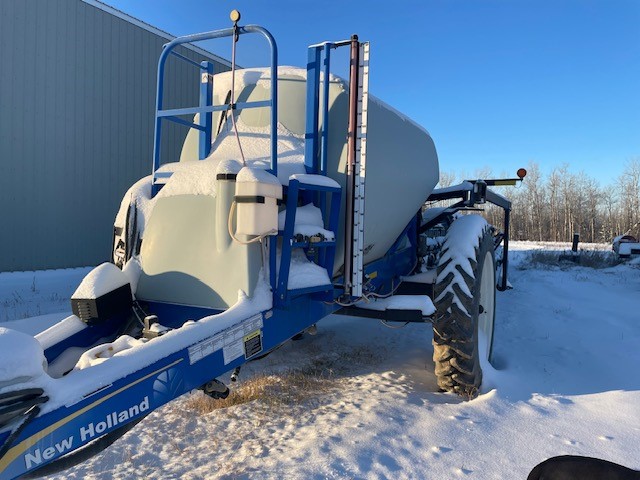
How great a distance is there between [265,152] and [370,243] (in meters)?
1.14

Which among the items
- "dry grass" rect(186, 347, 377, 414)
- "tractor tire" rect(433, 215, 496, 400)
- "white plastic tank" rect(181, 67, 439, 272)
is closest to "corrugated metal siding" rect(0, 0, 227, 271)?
"white plastic tank" rect(181, 67, 439, 272)

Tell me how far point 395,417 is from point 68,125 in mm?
9269

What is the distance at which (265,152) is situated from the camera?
10.7ft

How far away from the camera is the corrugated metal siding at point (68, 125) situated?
8.57m

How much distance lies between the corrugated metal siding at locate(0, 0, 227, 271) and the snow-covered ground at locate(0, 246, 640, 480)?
4641 mm

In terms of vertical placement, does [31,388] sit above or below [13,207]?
below

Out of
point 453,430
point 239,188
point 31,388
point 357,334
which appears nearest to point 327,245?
point 239,188

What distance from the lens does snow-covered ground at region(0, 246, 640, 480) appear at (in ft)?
8.29

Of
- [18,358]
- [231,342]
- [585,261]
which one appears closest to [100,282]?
[231,342]

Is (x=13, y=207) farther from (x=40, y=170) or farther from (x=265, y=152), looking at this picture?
(x=265, y=152)

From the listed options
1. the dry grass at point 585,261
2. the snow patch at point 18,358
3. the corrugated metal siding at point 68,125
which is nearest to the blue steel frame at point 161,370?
the snow patch at point 18,358

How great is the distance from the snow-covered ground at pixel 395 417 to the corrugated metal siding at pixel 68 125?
464cm

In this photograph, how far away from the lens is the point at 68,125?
9.40 meters

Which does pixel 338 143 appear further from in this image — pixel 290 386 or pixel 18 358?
pixel 18 358
